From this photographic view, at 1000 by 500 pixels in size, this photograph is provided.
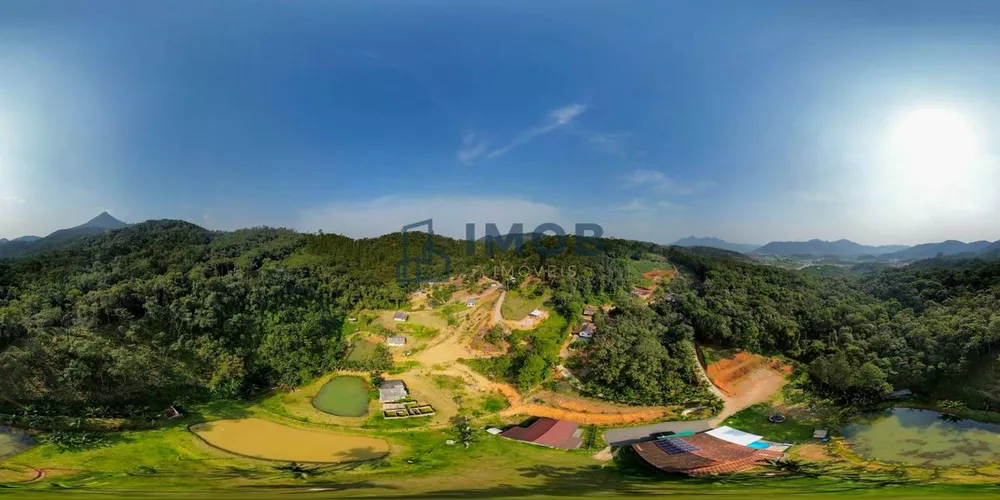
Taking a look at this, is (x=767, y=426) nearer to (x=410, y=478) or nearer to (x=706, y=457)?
(x=706, y=457)

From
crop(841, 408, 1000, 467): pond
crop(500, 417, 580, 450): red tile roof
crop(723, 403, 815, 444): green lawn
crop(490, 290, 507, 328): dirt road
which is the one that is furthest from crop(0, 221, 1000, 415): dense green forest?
crop(490, 290, 507, 328): dirt road

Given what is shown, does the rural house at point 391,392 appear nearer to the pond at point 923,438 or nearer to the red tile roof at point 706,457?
the red tile roof at point 706,457

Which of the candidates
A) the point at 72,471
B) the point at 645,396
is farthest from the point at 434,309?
the point at 72,471

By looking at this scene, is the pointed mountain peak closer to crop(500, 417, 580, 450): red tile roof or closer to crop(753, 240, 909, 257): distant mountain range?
crop(500, 417, 580, 450): red tile roof

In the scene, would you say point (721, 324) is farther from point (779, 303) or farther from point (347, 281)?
point (347, 281)

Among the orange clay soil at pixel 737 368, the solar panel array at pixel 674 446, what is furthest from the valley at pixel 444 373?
the solar panel array at pixel 674 446
